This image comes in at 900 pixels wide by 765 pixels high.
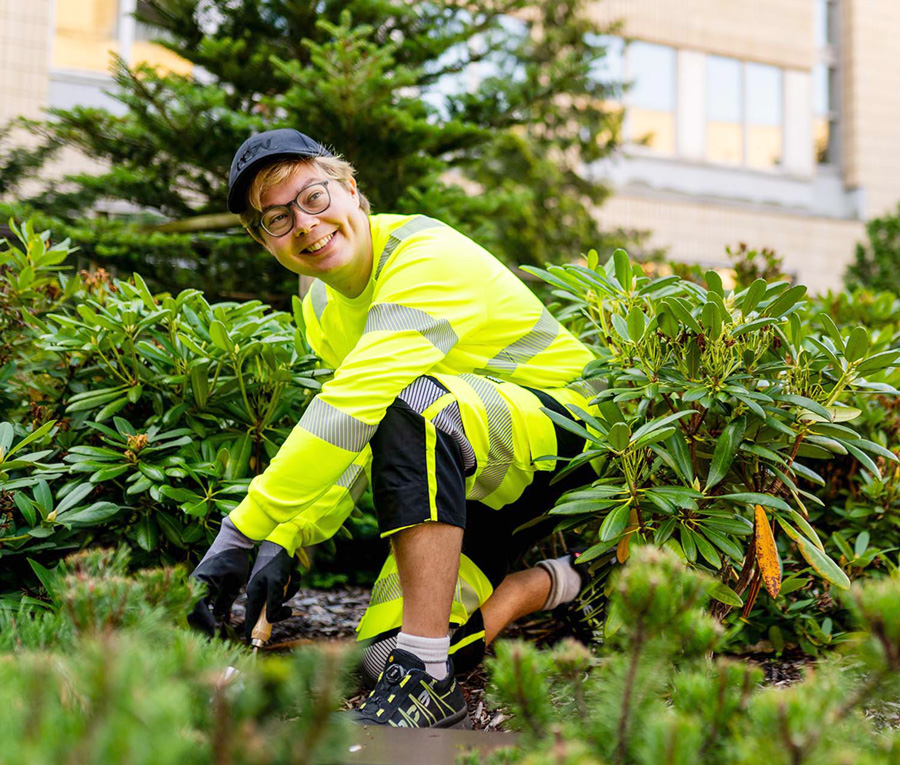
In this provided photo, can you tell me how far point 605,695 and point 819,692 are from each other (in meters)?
0.22

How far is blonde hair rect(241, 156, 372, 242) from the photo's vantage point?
2.17m

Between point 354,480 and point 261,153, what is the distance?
925 mm

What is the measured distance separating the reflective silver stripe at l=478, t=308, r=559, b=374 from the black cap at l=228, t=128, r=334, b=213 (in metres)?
0.77

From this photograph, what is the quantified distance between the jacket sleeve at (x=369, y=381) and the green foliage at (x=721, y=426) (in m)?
0.38

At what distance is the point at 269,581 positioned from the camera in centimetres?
185

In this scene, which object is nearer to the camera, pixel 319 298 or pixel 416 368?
pixel 416 368

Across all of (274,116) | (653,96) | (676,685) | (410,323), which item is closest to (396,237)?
(410,323)

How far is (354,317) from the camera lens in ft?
8.04

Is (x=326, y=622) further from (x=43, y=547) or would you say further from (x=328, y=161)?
(x=328, y=161)

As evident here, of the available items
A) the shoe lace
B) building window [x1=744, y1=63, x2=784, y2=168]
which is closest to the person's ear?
the shoe lace

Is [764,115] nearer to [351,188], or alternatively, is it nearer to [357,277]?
[351,188]

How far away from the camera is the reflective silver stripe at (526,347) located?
2.38 m

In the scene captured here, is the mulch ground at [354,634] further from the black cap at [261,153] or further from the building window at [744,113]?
the building window at [744,113]

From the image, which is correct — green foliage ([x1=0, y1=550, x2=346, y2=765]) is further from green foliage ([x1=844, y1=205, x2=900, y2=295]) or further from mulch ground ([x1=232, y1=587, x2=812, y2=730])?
green foliage ([x1=844, y1=205, x2=900, y2=295])
